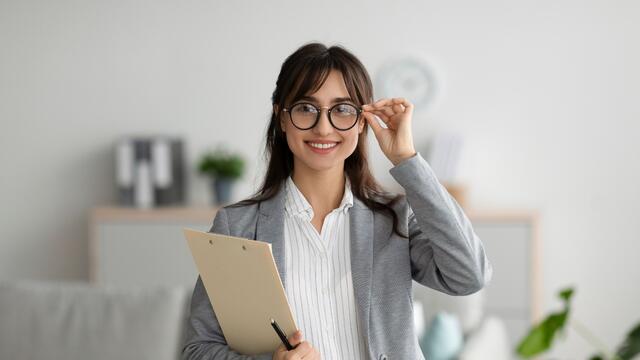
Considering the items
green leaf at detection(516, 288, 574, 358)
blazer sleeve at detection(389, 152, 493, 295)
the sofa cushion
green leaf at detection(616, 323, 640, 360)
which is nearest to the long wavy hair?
blazer sleeve at detection(389, 152, 493, 295)

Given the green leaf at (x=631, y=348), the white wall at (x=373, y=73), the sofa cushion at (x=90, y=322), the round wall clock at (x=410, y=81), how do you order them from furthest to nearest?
the round wall clock at (x=410, y=81) → the white wall at (x=373, y=73) → the sofa cushion at (x=90, y=322) → the green leaf at (x=631, y=348)

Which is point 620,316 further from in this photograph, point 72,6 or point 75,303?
point 72,6

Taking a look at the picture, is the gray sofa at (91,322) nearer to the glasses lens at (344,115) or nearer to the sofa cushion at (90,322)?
the sofa cushion at (90,322)

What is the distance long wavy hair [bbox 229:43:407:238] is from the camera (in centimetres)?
161

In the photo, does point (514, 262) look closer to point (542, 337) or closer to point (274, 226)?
point (274, 226)

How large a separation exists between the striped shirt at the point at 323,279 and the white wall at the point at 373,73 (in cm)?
343

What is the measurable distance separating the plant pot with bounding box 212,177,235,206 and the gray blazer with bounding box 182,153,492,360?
3414 millimetres

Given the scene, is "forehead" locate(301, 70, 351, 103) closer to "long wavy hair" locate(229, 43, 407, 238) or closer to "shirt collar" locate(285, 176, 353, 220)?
"long wavy hair" locate(229, 43, 407, 238)

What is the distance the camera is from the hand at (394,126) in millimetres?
1568

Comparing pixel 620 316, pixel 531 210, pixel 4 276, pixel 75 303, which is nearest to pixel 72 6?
pixel 4 276

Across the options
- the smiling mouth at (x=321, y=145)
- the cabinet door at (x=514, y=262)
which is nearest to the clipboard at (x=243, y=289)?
the smiling mouth at (x=321, y=145)

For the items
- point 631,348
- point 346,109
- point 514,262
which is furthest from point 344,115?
point 514,262

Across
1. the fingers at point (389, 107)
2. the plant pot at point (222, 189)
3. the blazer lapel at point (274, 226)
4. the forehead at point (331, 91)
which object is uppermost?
the forehead at point (331, 91)

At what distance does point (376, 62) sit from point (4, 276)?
2671 millimetres
